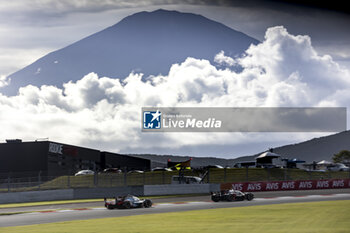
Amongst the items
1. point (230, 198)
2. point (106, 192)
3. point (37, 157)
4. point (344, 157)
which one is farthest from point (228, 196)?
point (344, 157)

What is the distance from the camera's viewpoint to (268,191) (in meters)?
47.8

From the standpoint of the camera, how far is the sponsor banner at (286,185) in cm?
4681

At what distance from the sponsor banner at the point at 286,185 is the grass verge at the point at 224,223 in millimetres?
17394

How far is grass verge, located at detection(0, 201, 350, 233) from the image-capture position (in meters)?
20.3

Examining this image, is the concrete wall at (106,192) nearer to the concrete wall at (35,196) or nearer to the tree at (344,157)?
the concrete wall at (35,196)

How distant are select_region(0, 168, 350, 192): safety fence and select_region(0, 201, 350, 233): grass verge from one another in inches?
762

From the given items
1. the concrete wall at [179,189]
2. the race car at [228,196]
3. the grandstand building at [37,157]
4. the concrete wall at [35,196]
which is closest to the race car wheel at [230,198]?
the race car at [228,196]

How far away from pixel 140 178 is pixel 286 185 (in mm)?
14353

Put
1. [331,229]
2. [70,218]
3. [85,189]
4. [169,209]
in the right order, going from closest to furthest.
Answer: [331,229], [70,218], [169,209], [85,189]

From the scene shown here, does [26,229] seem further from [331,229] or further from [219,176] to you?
[219,176]

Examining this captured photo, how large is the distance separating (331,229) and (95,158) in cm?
7256

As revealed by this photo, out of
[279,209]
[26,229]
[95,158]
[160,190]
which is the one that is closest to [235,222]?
[279,209]

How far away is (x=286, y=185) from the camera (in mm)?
48844

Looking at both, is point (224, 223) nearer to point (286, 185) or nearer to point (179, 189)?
point (179, 189)
